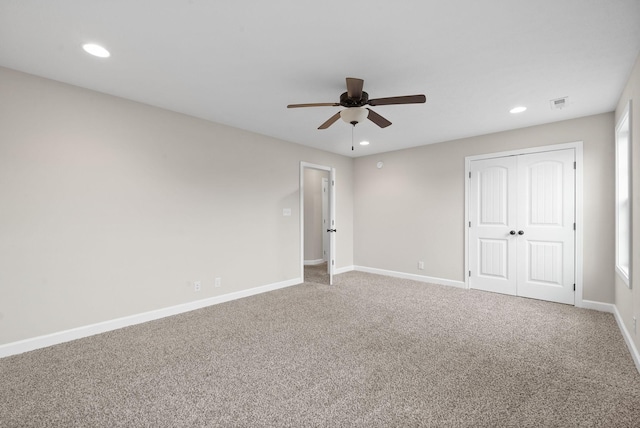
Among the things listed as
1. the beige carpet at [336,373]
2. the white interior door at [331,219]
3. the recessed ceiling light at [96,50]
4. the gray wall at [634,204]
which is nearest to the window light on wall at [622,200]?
the gray wall at [634,204]

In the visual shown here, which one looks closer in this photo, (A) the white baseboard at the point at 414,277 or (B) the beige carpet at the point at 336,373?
(B) the beige carpet at the point at 336,373

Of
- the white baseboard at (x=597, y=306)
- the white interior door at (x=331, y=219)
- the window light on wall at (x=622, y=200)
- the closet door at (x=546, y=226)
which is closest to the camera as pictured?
the window light on wall at (x=622, y=200)

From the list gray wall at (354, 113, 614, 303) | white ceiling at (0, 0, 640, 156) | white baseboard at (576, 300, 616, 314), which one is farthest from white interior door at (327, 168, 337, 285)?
white baseboard at (576, 300, 616, 314)

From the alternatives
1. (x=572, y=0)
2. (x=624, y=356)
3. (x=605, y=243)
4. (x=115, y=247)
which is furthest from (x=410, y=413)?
(x=605, y=243)

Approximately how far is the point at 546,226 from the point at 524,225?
0.25m

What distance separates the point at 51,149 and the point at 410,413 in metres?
3.73

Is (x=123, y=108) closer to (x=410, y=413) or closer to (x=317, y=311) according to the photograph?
(x=317, y=311)

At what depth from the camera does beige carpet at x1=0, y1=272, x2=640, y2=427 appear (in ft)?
5.73

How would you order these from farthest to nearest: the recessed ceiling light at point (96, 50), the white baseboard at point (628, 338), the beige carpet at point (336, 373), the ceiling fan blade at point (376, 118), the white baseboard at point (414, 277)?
the white baseboard at point (414, 277), the ceiling fan blade at point (376, 118), the white baseboard at point (628, 338), the recessed ceiling light at point (96, 50), the beige carpet at point (336, 373)

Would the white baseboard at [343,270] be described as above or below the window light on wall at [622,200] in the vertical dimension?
below

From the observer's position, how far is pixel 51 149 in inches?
107

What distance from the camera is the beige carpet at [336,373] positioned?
5.73ft

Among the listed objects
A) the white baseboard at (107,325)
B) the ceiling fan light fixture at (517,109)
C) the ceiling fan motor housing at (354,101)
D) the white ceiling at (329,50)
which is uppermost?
the white ceiling at (329,50)

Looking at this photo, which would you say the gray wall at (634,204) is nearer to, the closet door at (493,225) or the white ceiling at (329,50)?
the white ceiling at (329,50)
